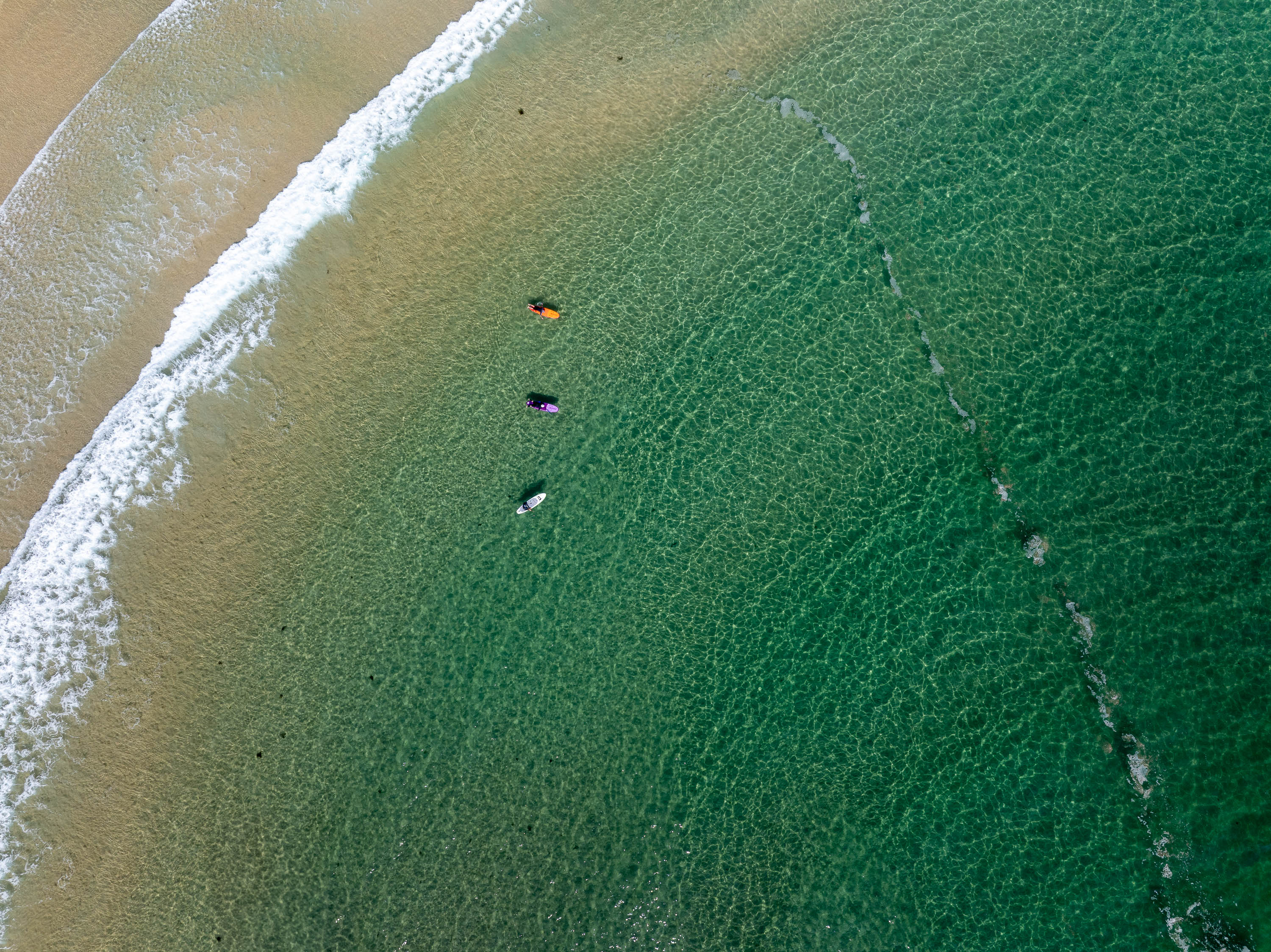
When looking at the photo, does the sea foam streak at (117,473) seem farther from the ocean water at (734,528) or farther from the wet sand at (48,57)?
the wet sand at (48,57)

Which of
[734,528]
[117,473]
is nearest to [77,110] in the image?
[117,473]

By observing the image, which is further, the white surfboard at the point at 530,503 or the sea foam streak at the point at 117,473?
the white surfboard at the point at 530,503

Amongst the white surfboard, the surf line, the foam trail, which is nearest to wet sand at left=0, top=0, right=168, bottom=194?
the foam trail

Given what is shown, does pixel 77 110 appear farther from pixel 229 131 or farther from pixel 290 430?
pixel 290 430

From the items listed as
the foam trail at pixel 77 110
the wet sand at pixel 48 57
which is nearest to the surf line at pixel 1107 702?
the foam trail at pixel 77 110

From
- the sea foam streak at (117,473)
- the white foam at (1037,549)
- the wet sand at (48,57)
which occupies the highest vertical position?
the wet sand at (48,57)

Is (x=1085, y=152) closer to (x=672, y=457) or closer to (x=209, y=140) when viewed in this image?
(x=672, y=457)
